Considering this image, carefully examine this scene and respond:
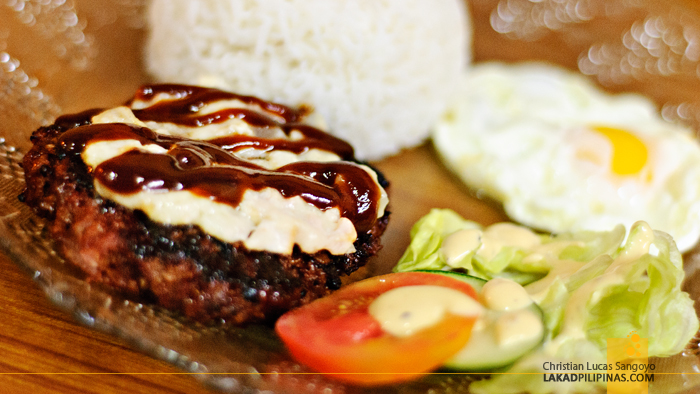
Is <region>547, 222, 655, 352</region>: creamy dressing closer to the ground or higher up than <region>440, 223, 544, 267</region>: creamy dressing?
closer to the ground

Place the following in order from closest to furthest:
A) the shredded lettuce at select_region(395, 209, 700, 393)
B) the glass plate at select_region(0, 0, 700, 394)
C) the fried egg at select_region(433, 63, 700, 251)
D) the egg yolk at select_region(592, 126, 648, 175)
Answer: the glass plate at select_region(0, 0, 700, 394), the shredded lettuce at select_region(395, 209, 700, 393), the fried egg at select_region(433, 63, 700, 251), the egg yolk at select_region(592, 126, 648, 175)

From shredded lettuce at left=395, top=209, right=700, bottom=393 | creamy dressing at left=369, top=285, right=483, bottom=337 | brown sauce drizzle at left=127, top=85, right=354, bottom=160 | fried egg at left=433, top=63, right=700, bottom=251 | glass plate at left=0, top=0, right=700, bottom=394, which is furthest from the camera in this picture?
fried egg at left=433, top=63, right=700, bottom=251

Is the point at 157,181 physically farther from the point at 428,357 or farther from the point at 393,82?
the point at 393,82

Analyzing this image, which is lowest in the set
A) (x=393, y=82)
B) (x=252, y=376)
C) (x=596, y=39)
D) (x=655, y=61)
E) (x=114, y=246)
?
(x=252, y=376)

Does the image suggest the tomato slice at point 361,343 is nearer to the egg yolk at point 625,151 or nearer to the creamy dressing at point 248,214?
the creamy dressing at point 248,214

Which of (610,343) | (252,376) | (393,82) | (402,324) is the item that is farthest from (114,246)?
(393,82)

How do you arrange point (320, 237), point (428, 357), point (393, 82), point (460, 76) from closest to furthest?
1. point (428, 357)
2. point (320, 237)
3. point (393, 82)
4. point (460, 76)

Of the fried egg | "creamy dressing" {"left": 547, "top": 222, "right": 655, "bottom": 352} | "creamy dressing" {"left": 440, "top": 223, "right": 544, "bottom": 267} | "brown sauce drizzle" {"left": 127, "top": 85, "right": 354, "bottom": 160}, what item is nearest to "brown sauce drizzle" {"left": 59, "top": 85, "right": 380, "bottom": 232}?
"brown sauce drizzle" {"left": 127, "top": 85, "right": 354, "bottom": 160}

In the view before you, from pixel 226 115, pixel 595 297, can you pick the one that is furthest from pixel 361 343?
pixel 226 115

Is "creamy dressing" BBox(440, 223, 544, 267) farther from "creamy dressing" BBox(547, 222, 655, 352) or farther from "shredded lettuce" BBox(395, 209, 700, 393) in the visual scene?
"creamy dressing" BBox(547, 222, 655, 352)
